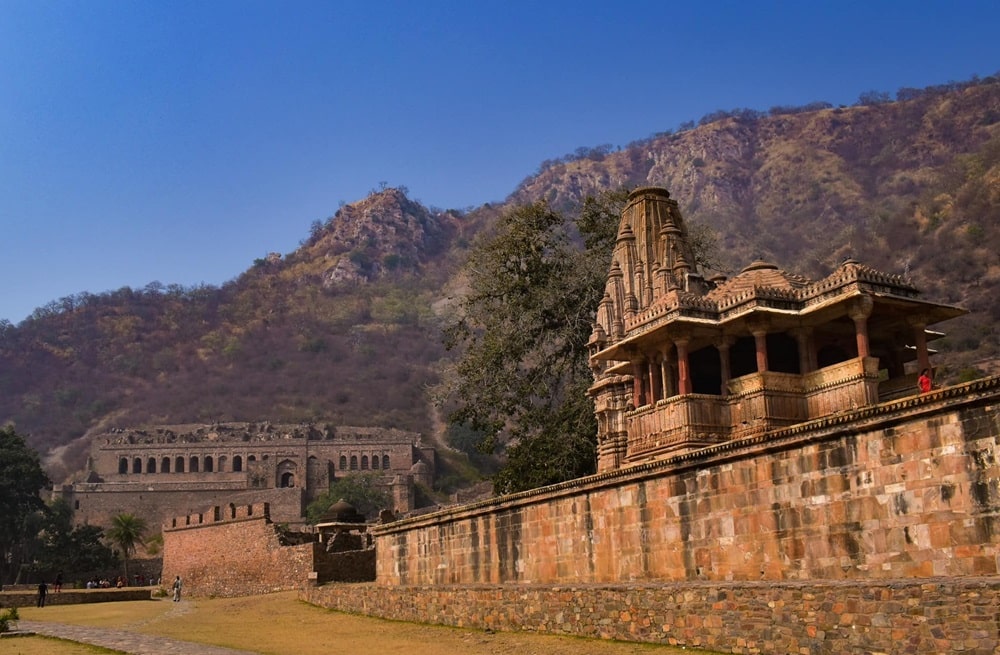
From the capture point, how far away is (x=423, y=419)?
11912 centimetres

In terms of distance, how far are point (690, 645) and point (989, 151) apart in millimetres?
85464

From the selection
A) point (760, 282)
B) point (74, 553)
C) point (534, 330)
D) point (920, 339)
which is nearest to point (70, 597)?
point (534, 330)

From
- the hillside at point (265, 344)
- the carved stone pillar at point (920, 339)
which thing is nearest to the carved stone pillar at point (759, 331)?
the carved stone pillar at point (920, 339)

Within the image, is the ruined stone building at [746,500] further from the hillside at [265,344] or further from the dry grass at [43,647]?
the hillside at [265,344]

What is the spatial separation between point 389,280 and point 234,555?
138721 millimetres

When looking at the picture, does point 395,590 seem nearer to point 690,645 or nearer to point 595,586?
point 595,586

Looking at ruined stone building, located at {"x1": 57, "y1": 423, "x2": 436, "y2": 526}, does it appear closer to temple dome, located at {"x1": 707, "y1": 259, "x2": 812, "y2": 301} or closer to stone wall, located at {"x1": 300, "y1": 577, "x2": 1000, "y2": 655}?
temple dome, located at {"x1": 707, "y1": 259, "x2": 812, "y2": 301}

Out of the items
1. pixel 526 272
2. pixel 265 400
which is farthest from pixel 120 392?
pixel 526 272

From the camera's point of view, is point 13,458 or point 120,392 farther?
point 120,392

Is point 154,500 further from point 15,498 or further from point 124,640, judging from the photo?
point 124,640

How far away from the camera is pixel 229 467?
298 feet

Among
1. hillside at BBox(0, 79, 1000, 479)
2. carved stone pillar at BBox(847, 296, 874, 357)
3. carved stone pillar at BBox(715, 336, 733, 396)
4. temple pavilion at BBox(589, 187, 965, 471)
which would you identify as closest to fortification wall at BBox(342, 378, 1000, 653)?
temple pavilion at BBox(589, 187, 965, 471)

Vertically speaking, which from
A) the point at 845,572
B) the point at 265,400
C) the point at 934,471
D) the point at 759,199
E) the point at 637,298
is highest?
the point at 759,199

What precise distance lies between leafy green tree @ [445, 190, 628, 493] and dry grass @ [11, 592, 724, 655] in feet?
25.1
